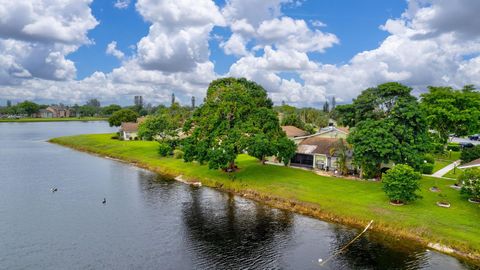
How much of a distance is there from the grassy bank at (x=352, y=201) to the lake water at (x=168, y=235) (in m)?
2.06

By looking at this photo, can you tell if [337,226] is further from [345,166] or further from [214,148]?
[214,148]

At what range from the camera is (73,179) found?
2438 inches

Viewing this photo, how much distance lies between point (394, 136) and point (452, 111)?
28.0 meters

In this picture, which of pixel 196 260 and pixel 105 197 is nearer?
pixel 196 260

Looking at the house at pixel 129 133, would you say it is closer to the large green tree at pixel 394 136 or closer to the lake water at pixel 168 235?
the lake water at pixel 168 235

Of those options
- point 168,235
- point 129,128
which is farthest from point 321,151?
point 129,128

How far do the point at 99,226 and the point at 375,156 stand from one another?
117 ft

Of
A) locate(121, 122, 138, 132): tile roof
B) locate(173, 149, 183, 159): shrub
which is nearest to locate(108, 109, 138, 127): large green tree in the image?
locate(121, 122, 138, 132): tile roof

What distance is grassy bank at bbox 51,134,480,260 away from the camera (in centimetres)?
3559

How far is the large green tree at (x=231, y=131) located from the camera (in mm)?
54719

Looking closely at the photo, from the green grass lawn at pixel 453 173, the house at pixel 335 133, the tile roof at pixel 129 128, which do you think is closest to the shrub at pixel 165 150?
the house at pixel 335 133

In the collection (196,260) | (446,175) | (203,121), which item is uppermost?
(203,121)

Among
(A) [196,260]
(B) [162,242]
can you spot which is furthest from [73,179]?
(A) [196,260]

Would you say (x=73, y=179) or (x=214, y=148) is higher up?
(x=214, y=148)
